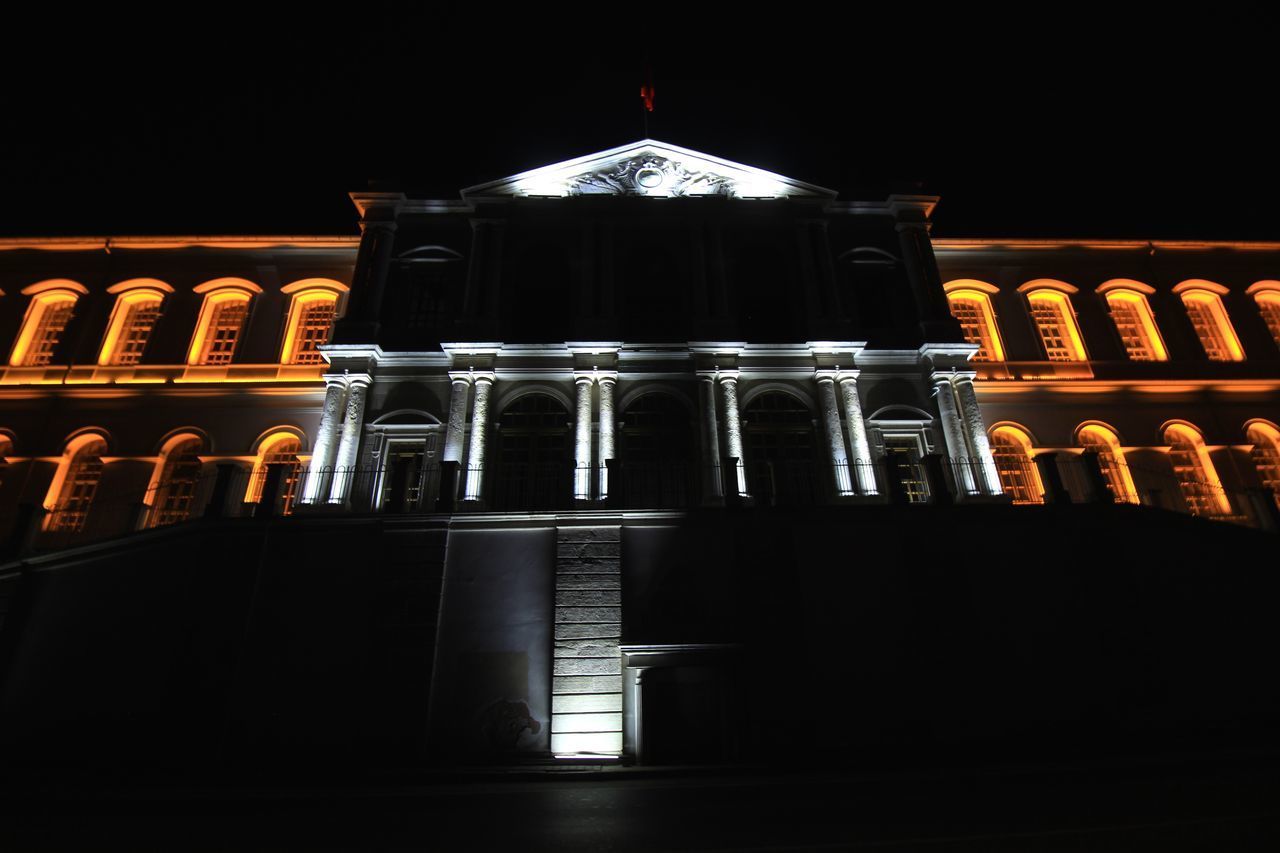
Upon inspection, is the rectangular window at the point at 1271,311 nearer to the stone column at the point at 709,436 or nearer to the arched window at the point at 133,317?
the stone column at the point at 709,436

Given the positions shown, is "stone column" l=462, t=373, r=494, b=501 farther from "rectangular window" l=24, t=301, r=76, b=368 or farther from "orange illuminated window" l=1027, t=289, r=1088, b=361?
"orange illuminated window" l=1027, t=289, r=1088, b=361

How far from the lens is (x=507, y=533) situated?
15.0 metres

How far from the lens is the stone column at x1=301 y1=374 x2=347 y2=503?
17.3m

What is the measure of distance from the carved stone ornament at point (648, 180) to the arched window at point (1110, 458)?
14.0 m

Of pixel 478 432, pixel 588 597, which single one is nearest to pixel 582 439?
→ pixel 478 432

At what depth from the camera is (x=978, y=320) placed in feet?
76.7

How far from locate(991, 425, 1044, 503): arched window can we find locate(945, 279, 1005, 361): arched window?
2.91m

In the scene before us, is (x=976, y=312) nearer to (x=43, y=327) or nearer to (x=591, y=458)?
(x=591, y=458)

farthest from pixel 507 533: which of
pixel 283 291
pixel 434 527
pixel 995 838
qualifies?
pixel 283 291

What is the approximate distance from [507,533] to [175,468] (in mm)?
12335

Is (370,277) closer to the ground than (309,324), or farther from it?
farther from it

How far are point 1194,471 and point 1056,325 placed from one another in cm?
626

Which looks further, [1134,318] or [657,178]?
[1134,318]

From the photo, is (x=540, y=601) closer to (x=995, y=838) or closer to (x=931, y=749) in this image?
(x=931, y=749)
